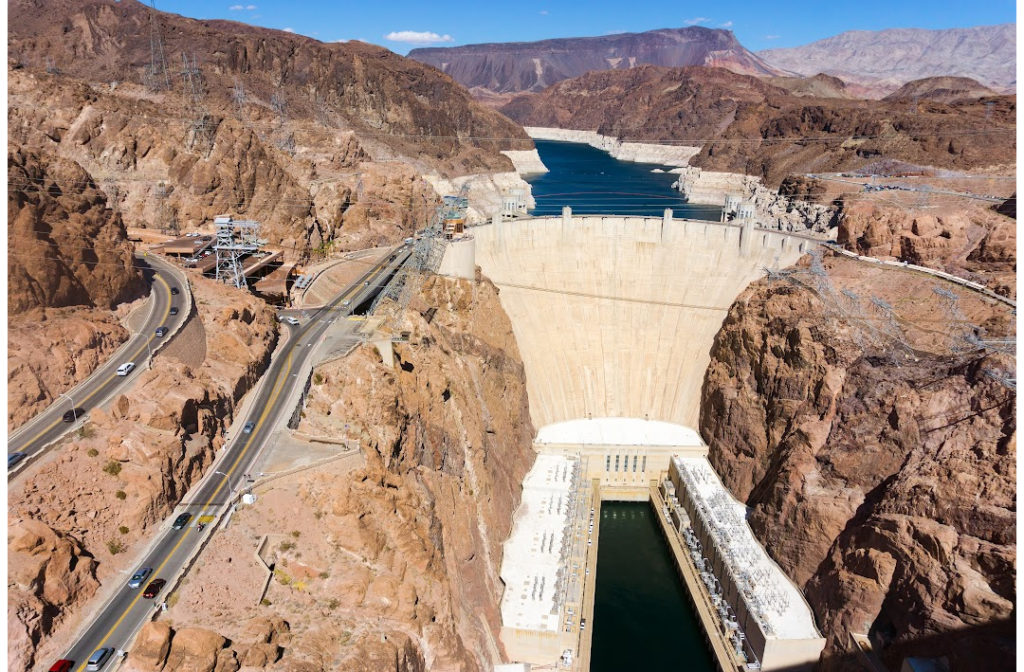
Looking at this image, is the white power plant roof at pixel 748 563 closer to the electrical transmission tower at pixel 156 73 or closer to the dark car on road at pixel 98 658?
the dark car on road at pixel 98 658

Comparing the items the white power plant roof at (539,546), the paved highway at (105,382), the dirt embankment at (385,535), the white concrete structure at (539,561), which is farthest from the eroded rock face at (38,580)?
the white power plant roof at (539,546)

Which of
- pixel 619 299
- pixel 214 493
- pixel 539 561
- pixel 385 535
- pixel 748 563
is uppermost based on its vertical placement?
pixel 619 299

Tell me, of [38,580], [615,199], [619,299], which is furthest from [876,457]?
[615,199]

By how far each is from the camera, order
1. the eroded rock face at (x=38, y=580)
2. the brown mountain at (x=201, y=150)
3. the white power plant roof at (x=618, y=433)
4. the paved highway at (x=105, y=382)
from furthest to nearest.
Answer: the white power plant roof at (x=618, y=433), the brown mountain at (x=201, y=150), the paved highway at (x=105, y=382), the eroded rock face at (x=38, y=580)

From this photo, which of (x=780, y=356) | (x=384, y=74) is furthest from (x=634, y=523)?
(x=384, y=74)

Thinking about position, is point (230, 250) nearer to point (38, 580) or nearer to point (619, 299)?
point (38, 580)
